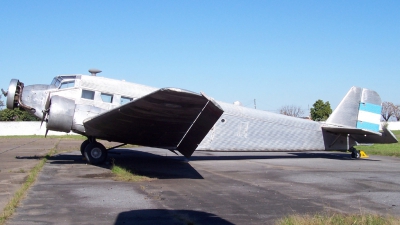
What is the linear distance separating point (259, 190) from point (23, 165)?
7.71 metres

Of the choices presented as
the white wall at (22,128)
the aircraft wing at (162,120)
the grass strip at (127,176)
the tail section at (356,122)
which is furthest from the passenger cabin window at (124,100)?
the white wall at (22,128)

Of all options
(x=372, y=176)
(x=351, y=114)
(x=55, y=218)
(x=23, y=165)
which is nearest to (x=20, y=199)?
(x=55, y=218)

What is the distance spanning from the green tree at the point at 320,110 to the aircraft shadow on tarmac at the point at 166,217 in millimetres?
50418

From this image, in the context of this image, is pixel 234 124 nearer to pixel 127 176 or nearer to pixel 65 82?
pixel 127 176

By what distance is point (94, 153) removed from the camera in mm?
12148

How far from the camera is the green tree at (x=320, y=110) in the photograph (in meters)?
54.3

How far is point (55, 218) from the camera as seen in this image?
561 centimetres

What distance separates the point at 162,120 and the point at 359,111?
10532 mm

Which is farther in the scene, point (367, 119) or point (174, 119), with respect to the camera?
point (367, 119)

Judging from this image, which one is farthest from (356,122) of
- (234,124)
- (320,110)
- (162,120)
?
(320,110)

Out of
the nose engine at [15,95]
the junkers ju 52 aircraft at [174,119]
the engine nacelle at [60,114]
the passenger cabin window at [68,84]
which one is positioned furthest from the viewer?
the passenger cabin window at [68,84]

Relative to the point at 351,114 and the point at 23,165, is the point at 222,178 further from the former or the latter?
the point at 351,114

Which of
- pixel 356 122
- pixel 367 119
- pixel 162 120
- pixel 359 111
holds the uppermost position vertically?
pixel 162 120

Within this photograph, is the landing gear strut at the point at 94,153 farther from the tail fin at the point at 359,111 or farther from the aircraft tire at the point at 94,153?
the tail fin at the point at 359,111
